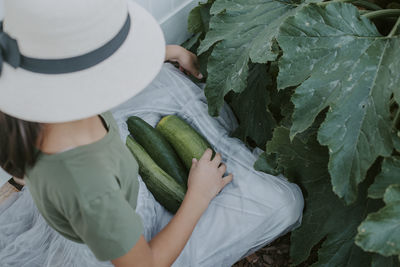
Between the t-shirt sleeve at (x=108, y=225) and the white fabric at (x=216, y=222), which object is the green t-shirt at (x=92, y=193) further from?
the white fabric at (x=216, y=222)

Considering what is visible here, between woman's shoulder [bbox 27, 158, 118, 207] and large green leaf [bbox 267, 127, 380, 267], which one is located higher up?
woman's shoulder [bbox 27, 158, 118, 207]

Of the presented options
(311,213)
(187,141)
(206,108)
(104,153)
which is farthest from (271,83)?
(104,153)

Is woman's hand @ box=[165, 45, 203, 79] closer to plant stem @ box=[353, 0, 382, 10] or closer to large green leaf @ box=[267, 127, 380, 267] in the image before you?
large green leaf @ box=[267, 127, 380, 267]

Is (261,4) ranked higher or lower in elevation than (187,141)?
higher

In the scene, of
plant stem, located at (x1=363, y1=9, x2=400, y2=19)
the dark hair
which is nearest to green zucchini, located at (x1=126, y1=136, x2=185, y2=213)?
the dark hair

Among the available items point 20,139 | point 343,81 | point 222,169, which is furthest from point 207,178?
point 20,139

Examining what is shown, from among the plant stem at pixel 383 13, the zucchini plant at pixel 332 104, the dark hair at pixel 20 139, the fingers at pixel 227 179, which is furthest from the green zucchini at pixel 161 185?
the plant stem at pixel 383 13

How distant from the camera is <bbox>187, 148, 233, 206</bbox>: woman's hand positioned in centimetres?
130

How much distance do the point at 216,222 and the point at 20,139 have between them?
2.42 ft

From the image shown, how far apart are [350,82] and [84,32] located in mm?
700

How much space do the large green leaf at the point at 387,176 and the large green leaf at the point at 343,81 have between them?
0.05 m

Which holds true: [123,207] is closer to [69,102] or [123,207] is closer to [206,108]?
[69,102]

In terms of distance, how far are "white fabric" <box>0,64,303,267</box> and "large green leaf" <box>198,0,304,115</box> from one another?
23cm

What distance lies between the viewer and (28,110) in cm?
76
